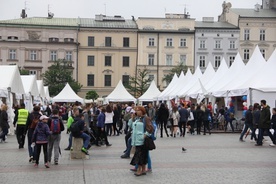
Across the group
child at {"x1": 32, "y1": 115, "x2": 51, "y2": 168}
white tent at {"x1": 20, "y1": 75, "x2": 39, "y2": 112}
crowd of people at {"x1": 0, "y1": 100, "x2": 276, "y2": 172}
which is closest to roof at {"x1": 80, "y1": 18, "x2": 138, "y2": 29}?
white tent at {"x1": 20, "y1": 75, "x2": 39, "y2": 112}

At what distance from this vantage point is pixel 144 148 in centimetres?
1312

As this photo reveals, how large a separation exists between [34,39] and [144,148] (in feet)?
224

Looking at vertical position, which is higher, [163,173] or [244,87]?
[244,87]

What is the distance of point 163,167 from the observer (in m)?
14.4

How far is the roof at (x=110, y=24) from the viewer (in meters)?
80.7

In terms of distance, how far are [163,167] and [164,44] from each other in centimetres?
6736

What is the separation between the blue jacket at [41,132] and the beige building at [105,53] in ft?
216

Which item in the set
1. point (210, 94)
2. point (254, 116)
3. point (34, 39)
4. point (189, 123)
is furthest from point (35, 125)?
point (34, 39)

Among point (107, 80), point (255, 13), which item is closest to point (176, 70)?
point (107, 80)

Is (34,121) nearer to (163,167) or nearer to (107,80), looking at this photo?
(163,167)

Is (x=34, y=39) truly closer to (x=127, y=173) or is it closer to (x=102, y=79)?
(x=102, y=79)

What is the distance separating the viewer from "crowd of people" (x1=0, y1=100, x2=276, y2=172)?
526 inches

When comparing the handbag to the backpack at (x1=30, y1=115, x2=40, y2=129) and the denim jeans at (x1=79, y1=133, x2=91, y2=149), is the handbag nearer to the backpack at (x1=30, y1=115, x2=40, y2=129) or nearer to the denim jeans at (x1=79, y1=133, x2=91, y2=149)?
the denim jeans at (x1=79, y1=133, x2=91, y2=149)

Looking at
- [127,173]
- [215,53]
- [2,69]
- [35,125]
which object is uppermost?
[215,53]
